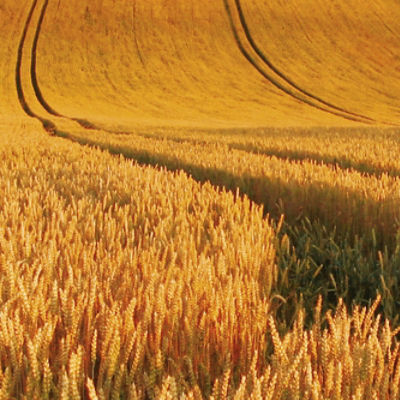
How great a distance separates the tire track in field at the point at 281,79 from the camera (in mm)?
30580

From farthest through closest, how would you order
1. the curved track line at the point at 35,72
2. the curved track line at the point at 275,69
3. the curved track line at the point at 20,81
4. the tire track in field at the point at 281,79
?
1. the curved track line at the point at 275,69
2. the tire track in field at the point at 281,79
3. the curved track line at the point at 35,72
4. the curved track line at the point at 20,81

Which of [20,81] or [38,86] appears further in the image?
[20,81]

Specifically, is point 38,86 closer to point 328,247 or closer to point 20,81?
point 20,81

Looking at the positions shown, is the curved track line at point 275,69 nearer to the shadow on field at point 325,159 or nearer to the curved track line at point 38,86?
the curved track line at point 38,86

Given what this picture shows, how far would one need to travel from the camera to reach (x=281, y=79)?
3700 cm

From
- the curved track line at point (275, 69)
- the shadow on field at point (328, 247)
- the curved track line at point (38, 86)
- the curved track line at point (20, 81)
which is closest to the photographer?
the shadow on field at point (328, 247)

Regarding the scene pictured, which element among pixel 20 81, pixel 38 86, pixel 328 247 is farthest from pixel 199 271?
pixel 20 81

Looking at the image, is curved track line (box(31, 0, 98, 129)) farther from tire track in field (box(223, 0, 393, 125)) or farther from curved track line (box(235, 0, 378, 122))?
curved track line (box(235, 0, 378, 122))

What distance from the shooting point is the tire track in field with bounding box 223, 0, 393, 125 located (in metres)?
30.6

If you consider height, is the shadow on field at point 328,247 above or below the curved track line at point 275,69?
below

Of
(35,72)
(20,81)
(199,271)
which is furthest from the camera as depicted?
(35,72)

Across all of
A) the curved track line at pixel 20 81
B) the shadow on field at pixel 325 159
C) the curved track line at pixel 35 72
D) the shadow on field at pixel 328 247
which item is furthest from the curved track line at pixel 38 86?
the shadow on field at pixel 328 247

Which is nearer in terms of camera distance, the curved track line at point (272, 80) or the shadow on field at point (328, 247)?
the shadow on field at point (328, 247)

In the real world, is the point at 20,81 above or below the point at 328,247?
below
